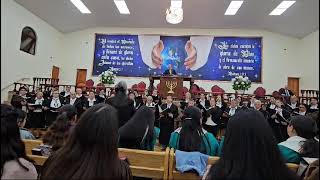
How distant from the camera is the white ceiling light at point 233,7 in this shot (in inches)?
446

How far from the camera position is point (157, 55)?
13719 millimetres

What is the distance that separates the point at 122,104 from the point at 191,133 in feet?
4.57

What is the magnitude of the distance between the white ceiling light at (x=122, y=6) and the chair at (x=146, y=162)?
1018 cm

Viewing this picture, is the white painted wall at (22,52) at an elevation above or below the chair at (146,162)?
above

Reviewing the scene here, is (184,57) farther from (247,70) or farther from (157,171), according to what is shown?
(157,171)

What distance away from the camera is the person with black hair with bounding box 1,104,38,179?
134 centimetres

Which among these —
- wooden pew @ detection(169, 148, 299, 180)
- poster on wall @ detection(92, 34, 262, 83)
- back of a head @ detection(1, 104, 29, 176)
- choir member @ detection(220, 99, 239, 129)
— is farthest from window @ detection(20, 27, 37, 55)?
back of a head @ detection(1, 104, 29, 176)

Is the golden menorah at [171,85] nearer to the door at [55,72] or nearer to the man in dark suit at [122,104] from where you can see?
the man in dark suit at [122,104]

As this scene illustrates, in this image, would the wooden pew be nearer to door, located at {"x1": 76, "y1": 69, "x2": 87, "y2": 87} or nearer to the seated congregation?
the seated congregation

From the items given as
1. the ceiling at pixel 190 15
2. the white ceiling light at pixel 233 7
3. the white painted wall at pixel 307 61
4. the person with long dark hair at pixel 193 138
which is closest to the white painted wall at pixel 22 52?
the ceiling at pixel 190 15

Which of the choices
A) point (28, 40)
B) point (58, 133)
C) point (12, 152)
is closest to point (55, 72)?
point (28, 40)

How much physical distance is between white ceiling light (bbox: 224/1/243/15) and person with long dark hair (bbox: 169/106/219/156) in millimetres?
9465

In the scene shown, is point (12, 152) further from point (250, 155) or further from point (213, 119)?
point (213, 119)

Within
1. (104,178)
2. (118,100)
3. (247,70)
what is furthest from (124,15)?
(104,178)
